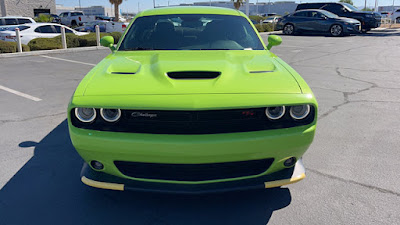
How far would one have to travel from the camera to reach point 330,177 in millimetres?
3254

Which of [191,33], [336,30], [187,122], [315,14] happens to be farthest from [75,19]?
[187,122]

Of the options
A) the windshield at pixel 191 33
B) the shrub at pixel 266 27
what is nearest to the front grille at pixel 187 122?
the windshield at pixel 191 33

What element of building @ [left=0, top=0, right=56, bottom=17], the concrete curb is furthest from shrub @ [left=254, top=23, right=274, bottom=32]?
building @ [left=0, top=0, right=56, bottom=17]

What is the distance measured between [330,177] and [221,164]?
1.45 m

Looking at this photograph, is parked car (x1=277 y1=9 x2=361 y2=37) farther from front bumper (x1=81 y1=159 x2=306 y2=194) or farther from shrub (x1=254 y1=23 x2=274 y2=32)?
front bumper (x1=81 y1=159 x2=306 y2=194)

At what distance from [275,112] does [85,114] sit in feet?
4.56

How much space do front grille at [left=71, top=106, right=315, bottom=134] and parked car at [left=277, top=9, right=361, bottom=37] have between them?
778 inches

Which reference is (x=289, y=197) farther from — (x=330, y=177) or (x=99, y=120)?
(x=99, y=120)

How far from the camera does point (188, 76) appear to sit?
2615mm

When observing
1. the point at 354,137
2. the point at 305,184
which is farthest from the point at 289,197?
the point at 354,137

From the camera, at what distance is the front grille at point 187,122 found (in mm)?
2309

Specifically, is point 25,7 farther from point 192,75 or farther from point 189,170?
point 189,170

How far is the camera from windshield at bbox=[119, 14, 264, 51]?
145 inches

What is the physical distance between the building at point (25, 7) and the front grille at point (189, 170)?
4147 centimetres
